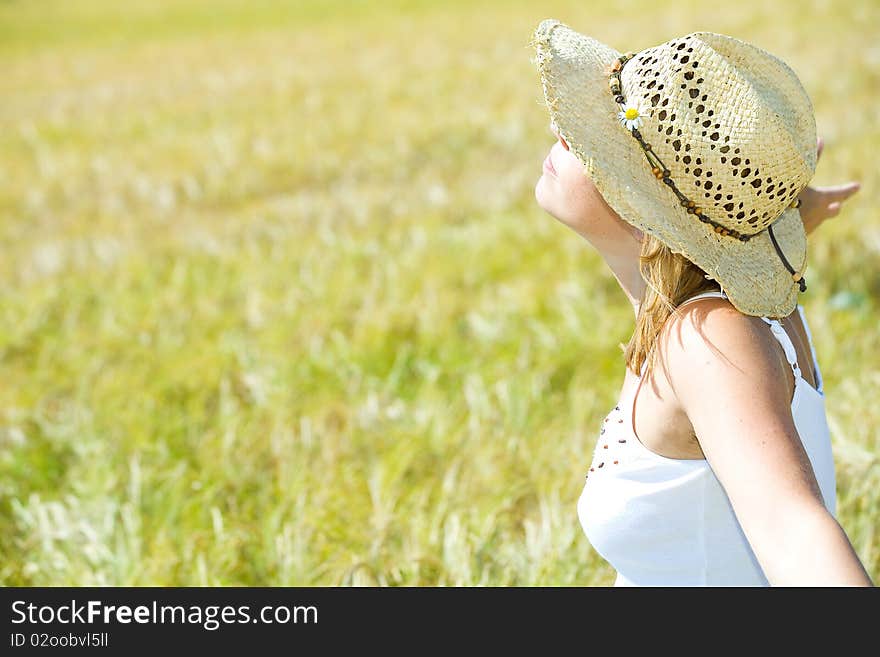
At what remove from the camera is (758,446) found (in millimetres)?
1385

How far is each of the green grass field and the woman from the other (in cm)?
80

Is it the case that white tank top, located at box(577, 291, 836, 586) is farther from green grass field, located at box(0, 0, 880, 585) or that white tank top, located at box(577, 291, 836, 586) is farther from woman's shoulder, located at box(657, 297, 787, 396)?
green grass field, located at box(0, 0, 880, 585)

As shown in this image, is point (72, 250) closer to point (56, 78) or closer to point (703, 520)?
point (703, 520)

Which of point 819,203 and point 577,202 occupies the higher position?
point 819,203

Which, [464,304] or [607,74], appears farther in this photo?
[464,304]

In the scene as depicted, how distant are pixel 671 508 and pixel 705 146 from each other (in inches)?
25.3

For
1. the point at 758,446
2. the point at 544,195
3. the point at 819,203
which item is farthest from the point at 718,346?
the point at 819,203

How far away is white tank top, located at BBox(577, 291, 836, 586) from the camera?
5.67 feet

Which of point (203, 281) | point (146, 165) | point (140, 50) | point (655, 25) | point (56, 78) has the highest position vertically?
point (140, 50)

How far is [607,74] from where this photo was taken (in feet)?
5.82

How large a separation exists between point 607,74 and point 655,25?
476 inches

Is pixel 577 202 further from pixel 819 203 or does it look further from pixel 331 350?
pixel 331 350

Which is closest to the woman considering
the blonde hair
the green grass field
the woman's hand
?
the blonde hair

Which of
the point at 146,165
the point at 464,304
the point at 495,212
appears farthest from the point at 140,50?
the point at 464,304
